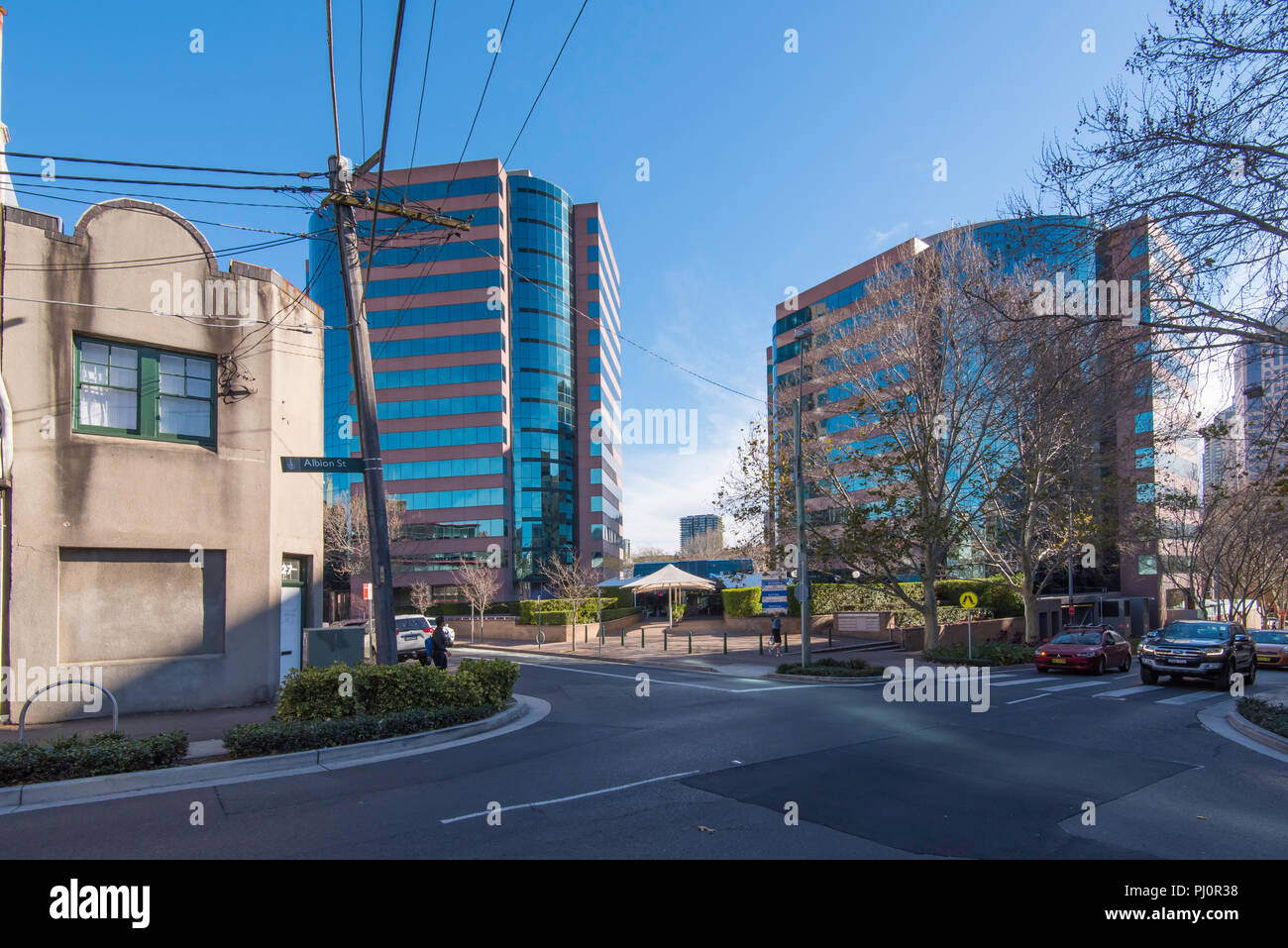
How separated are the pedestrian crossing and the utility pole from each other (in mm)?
12565

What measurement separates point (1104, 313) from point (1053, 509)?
20583 millimetres

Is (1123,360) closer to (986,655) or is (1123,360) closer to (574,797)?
(574,797)

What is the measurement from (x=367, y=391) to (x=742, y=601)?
28290 mm

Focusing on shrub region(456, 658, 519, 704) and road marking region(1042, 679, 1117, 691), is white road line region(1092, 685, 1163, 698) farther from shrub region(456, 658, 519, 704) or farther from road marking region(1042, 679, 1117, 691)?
shrub region(456, 658, 519, 704)

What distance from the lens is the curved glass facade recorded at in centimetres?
7450

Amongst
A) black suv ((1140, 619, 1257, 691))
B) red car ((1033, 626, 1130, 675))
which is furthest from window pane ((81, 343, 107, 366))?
red car ((1033, 626, 1130, 675))

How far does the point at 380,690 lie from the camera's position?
37.5 feet

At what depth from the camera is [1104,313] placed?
10641 mm

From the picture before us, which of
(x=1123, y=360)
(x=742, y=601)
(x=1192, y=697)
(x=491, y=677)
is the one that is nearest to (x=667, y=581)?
(x=742, y=601)

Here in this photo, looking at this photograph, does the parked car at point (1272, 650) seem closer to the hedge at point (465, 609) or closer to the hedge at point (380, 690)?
the hedge at point (380, 690)

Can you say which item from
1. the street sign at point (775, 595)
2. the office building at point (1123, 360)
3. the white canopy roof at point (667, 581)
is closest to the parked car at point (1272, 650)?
the office building at point (1123, 360)

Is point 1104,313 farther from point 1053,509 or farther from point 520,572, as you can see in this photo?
point 520,572

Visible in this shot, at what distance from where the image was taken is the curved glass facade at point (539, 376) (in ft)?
244
